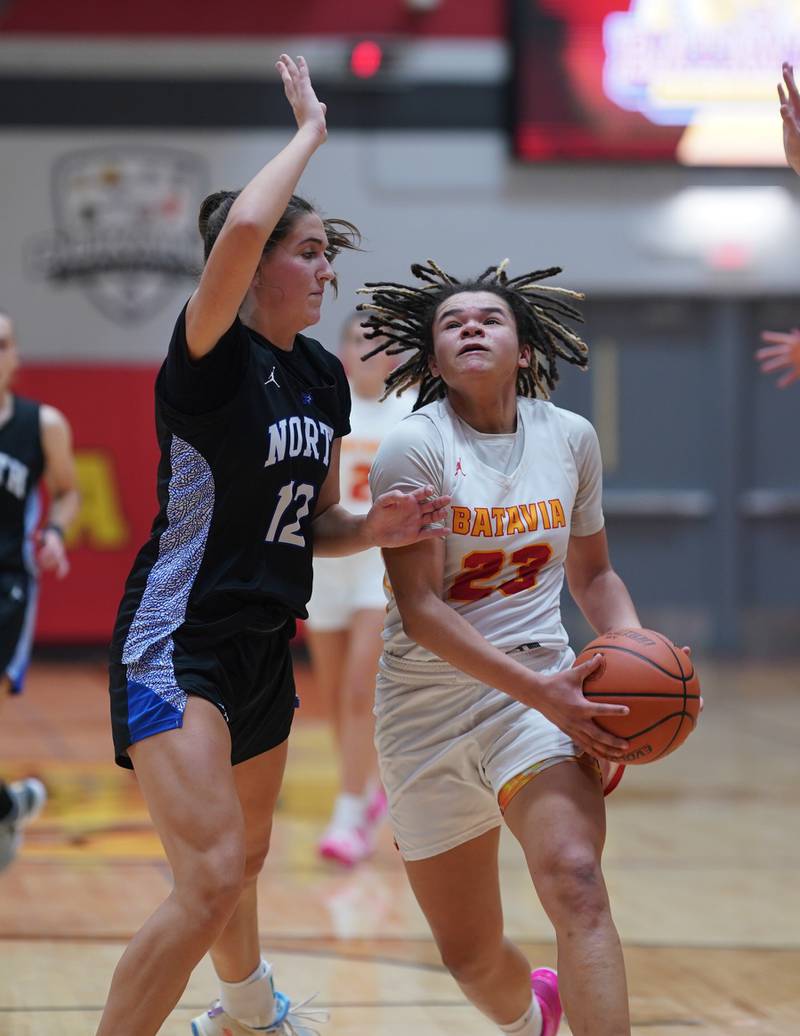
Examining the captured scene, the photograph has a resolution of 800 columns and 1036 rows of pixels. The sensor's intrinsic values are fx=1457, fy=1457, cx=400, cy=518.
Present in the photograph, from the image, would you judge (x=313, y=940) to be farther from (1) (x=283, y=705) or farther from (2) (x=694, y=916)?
(1) (x=283, y=705)

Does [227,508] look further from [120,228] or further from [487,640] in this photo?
[120,228]

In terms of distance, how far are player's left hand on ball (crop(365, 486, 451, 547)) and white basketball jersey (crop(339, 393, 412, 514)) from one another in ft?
10.1

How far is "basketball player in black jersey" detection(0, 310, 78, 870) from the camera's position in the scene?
5477 millimetres

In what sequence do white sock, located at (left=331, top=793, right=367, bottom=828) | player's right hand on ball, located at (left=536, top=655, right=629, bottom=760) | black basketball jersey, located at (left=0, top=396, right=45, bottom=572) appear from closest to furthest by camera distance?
player's right hand on ball, located at (left=536, top=655, right=629, bottom=760), black basketball jersey, located at (left=0, top=396, right=45, bottom=572), white sock, located at (left=331, top=793, right=367, bottom=828)

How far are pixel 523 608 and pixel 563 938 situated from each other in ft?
2.48

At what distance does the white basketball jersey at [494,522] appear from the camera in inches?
127

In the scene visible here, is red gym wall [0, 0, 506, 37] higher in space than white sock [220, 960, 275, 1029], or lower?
higher

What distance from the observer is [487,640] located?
10.5ft

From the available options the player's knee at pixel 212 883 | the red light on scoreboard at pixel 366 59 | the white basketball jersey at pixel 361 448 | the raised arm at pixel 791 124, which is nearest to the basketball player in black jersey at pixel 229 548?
the player's knee at pixel 212 883

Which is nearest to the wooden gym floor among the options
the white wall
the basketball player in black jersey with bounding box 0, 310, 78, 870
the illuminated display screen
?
the basketball player in black jersey with bounding box 0, 310, 78, 870

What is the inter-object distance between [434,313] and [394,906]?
249 cm

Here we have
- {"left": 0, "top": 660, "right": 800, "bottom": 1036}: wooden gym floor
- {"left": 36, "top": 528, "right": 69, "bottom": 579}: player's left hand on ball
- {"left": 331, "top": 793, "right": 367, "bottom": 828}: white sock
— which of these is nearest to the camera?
{"left": 0, "top": 660, "right": 800, "bottom": 1036}: wooden gym floor

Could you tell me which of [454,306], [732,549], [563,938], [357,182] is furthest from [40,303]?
[563,938]

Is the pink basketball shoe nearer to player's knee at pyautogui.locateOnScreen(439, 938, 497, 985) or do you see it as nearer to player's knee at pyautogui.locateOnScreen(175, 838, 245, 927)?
player's knee at pyautogui.locateOnScreen(439, 938, 497, 985)
